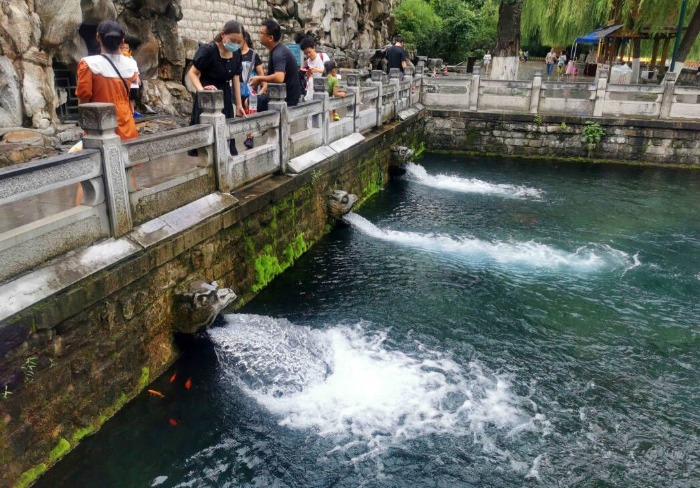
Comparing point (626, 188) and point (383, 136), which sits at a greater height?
point (383, 136)

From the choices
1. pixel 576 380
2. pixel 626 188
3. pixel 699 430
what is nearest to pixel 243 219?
pixel 576 380

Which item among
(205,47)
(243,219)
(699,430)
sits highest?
(205,47)

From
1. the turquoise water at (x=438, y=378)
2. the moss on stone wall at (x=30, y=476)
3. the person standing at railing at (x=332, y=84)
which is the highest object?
the person standing at railing at (x=332, y=84)

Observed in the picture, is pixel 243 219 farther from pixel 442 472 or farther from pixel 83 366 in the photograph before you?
pixel 442 472

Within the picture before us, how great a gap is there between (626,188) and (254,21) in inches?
563

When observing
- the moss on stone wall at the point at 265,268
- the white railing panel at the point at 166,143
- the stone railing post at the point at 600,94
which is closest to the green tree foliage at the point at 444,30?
the stone railing post at the point at 600,94

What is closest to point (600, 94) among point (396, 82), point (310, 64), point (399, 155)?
point (396, 82)

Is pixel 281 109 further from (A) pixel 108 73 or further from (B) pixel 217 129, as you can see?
(A) pixel 108 73

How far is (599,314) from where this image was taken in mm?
7332

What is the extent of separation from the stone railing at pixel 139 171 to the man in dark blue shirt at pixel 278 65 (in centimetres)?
41

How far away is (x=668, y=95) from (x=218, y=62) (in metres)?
14.1

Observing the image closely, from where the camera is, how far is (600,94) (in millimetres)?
16219

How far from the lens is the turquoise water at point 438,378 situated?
4.64 meters

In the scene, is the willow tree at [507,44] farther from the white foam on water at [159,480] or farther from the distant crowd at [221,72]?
the white foam on water at [159,480]
